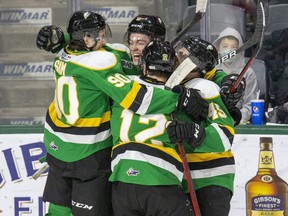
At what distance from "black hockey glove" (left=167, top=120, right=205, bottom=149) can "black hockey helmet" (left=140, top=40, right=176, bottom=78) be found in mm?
261

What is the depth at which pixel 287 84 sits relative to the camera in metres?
5.12

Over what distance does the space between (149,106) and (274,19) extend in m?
1.95

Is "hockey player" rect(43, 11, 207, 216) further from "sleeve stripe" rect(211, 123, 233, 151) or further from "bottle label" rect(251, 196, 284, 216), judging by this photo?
"bottle label" rect(251, 196, 284, 216)

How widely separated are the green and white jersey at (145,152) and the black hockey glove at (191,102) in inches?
3.5

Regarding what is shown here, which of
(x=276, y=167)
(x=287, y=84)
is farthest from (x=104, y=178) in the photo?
(x=287, y=84)

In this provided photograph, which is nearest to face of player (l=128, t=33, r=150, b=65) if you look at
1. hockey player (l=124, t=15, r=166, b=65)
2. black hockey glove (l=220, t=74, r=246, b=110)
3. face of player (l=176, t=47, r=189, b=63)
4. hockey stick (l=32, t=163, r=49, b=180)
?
hockey player (l=124, t=15, r=166, b=65)

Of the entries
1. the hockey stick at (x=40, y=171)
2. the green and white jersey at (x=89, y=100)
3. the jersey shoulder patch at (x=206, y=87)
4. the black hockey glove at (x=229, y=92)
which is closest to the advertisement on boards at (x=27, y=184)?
the hockey stick at (x=40, y=171)

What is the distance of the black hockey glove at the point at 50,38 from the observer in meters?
4.09

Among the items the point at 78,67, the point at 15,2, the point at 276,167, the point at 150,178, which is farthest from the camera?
the point at 15,2

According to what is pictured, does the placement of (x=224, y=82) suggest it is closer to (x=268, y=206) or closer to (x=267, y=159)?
(x=267, y=159)

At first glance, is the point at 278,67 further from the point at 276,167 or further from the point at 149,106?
the point at 149,106

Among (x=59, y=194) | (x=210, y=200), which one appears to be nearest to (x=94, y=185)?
(x=59, y=194)

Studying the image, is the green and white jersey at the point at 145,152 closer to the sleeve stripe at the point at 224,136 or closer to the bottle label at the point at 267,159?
the sleeve stripe at the point at 224,136

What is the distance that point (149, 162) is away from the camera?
3574 mm
